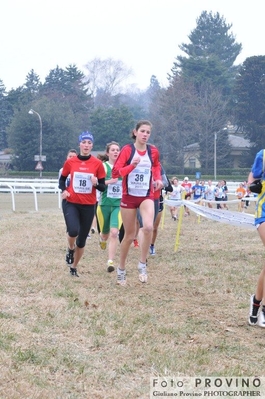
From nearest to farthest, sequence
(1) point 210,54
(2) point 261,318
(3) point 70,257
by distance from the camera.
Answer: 1. (2) point 261,318
2. (3) point 70,257
3. (1) point 210,54

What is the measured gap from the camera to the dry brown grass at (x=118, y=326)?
4.38 meters

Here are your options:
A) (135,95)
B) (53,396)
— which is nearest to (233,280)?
(53,396)

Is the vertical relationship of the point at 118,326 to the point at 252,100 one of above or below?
below

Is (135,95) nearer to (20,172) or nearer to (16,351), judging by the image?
(20,172)

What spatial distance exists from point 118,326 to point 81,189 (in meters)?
3.18

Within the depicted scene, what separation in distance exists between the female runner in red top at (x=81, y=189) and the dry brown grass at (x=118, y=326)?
2.37 feet

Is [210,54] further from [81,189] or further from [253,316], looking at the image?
[253,316]

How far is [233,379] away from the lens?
14.3 ft

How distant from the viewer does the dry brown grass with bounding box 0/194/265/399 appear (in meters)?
4.38

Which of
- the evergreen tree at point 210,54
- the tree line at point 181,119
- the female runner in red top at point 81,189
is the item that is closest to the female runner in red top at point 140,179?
the female runner in red top at point 81,189

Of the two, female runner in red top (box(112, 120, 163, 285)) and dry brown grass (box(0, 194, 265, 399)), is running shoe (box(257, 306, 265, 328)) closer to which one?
dry brown grass (box(0, 194, 265, 399))

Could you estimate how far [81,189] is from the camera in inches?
341

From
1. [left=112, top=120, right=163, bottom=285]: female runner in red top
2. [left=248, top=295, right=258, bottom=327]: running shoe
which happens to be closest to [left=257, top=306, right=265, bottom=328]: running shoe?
[left=248, top=295, right=258, bottom=327]: running shoe

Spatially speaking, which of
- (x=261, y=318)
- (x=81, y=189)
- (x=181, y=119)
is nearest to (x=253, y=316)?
(x=261, y=318)
